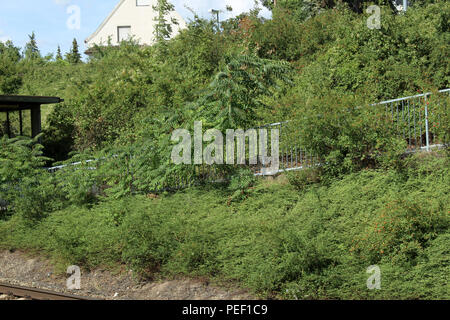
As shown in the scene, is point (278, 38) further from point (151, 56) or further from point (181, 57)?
point (151, 56)

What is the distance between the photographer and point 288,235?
825cm

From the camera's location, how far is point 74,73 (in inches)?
1114

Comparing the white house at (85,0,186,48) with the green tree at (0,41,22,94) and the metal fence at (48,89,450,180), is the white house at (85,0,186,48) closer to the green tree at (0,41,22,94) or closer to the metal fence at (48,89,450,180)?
the green tree at (0,41,22,94)

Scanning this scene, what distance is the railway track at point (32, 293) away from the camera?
8617 millimetres

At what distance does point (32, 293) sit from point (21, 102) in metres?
10.9

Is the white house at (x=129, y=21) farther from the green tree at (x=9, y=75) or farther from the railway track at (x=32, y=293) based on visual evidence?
the railway track at (x=32, y=293)

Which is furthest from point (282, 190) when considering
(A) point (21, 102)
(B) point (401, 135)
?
(A) point (21, 102)

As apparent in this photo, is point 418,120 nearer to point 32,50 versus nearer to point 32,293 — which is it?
point 32,293

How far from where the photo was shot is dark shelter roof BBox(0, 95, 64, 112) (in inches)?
688

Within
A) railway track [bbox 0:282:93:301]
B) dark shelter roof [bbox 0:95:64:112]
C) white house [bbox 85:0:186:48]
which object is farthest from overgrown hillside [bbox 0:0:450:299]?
white house [bbox 85:0:186:48]

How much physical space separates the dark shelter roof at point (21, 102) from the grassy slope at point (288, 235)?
6944 mm

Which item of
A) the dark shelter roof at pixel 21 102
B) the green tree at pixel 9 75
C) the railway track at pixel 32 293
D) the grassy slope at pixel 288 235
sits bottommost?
the railway track at pixel 32 293

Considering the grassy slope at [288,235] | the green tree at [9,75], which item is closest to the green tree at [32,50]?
the green tree at [9,75]
